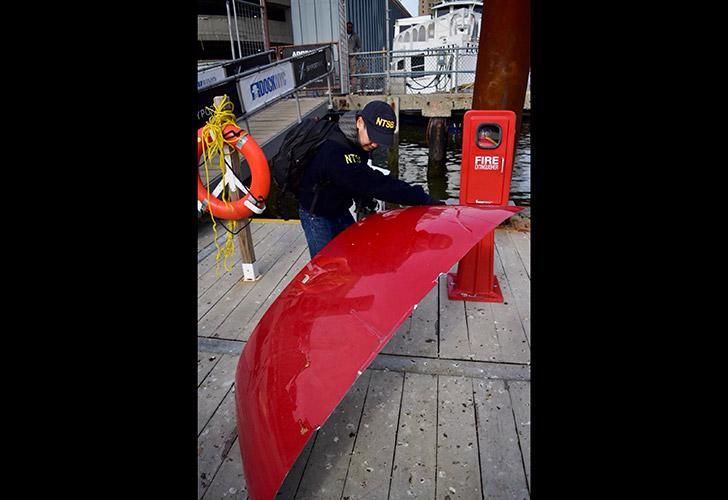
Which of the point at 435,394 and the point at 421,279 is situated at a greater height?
the point at 421,279

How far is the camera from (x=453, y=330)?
10.5ft

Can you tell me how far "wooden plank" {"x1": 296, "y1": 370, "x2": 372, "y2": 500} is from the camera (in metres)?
2.09

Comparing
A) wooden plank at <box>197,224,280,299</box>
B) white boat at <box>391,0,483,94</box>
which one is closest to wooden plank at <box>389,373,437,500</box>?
wooden plank at <box>197,224,280,299</box>

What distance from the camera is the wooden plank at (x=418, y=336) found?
300 cm

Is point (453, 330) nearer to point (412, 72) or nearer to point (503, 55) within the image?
point (503, 55)

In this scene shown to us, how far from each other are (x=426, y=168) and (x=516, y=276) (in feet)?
34.7

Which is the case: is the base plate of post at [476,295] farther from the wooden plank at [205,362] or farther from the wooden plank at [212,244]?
the wooden plank at [212,244]

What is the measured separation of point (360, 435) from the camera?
7.73ft

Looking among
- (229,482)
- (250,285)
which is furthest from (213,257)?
(229,482)

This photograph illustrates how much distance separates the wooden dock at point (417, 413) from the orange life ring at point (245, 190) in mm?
791
